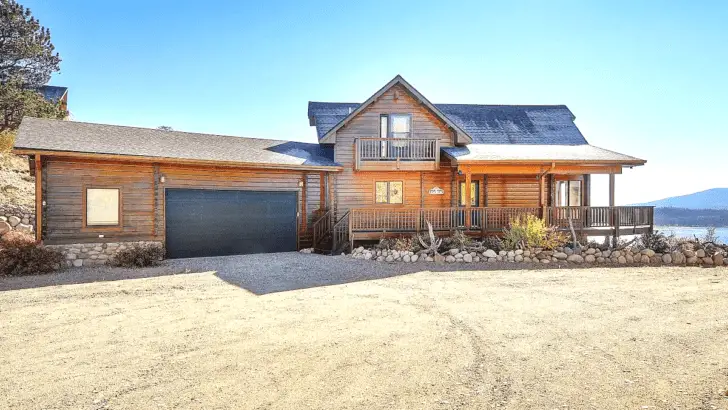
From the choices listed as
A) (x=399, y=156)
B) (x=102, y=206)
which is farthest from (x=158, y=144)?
(x=399, y=156)

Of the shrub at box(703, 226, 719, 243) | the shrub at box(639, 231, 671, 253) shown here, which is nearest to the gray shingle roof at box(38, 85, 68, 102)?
the shrub at box(639, 231, 671, 253)

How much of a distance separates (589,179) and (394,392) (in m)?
20.0

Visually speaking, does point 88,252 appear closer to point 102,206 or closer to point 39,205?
point 102,206

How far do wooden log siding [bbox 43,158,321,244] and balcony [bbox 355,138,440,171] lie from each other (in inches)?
157

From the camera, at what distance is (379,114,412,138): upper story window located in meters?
18.0

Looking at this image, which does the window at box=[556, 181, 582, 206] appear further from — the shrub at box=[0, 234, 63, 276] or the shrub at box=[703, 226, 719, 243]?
the shrub at box=[0, 234, 63, 276]

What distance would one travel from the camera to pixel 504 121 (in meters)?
21.4

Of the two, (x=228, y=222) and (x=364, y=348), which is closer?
(x=364, y=348)

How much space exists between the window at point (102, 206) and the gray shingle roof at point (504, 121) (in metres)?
9.56

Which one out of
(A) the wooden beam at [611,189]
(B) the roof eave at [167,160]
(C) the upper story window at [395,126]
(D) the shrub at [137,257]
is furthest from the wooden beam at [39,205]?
(A) the wooden beam at [611,189]

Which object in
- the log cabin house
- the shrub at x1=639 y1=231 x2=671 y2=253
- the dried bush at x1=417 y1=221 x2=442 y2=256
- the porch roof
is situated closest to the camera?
the log cabin house

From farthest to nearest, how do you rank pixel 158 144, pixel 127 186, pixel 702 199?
→ pixel 702 199
pixel 158 144
pixel 127 186

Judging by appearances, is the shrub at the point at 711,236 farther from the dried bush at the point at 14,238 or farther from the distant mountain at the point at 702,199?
the distant mountain at the point at 702,199

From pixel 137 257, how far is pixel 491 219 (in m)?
13.0
